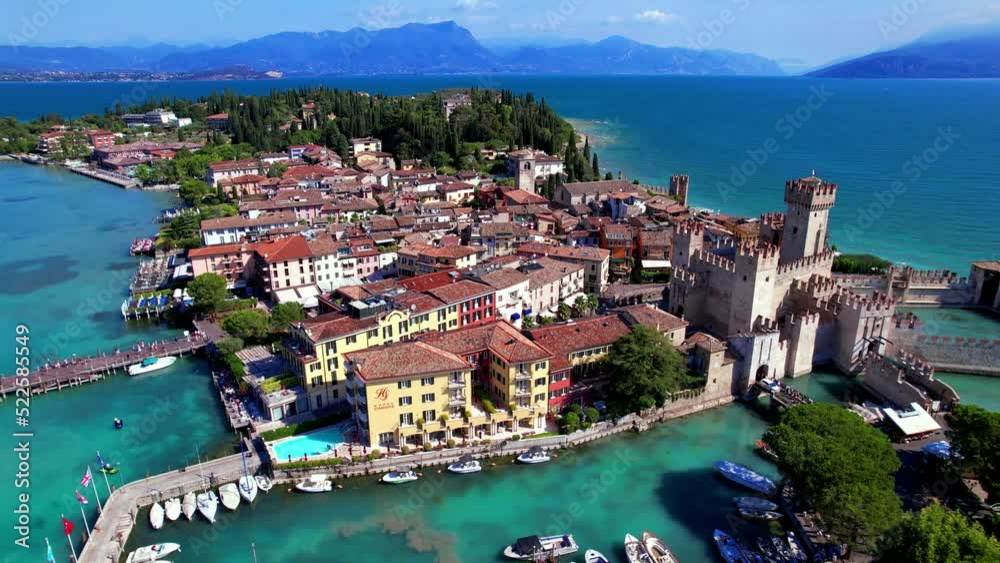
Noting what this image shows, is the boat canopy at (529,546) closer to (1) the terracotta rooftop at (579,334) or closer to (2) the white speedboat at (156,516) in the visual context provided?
(1) the terracotta rooftop at (579,334)

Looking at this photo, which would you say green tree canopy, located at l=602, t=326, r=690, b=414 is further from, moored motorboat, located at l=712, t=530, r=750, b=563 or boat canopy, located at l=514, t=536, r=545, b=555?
boat canopy, located at l=514, t=536, r=545, b=555

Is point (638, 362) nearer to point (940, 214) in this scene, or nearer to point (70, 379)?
point (70, 379)

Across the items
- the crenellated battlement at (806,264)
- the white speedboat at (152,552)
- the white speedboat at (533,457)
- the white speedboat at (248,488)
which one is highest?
the crenellated battlement at (806,264)

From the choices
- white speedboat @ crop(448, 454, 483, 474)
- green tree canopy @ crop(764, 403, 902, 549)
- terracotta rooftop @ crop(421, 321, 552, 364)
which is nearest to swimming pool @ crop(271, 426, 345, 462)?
white speedboat @ crop(448, 454, 483, 474)

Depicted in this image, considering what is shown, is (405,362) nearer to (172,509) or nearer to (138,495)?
(172,509)

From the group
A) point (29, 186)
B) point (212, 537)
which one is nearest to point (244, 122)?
point (29, 186)

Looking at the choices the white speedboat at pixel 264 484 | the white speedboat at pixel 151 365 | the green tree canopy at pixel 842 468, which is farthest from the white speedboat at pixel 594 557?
the white speedboat at pixel 151 365

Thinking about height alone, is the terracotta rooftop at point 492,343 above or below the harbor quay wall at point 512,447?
above
